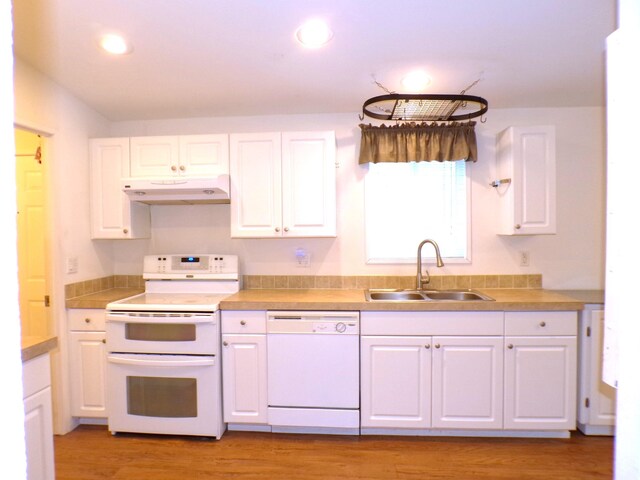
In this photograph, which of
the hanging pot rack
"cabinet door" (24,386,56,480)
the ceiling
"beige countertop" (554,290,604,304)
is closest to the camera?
"cabinet door" (24,386,56,480)

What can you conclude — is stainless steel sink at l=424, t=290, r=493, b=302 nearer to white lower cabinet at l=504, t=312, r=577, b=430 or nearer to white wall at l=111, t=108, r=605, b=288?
white wall at l=111, t=108, r=605, b=288

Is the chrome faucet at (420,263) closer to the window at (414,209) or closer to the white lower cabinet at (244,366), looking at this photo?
the window at (414,209)

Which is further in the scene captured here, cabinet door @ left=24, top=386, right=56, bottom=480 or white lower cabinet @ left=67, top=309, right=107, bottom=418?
white lower cabinet @ left=67, top=309, right=107, bottom=418

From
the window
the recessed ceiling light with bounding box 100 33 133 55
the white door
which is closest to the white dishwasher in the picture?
the window

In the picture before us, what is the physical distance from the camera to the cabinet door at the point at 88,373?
2332mm

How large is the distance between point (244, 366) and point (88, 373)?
113cm

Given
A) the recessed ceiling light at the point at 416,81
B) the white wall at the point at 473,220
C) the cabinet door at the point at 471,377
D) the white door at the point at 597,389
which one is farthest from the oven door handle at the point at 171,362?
the white door at the point at 597,389

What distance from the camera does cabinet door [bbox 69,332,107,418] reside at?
233 centimetres

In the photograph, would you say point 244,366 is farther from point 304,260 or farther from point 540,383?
point 540,383

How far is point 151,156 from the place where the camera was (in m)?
2.55

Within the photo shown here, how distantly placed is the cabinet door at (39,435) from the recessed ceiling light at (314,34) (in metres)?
1.94

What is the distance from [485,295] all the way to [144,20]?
2617 millimetres

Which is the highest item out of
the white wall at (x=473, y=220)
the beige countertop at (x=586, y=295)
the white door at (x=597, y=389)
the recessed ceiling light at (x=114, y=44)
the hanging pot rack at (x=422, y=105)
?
the recessed ceiling light at (x=114, y=44)

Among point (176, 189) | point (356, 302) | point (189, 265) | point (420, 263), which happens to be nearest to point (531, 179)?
point (420, 263)
